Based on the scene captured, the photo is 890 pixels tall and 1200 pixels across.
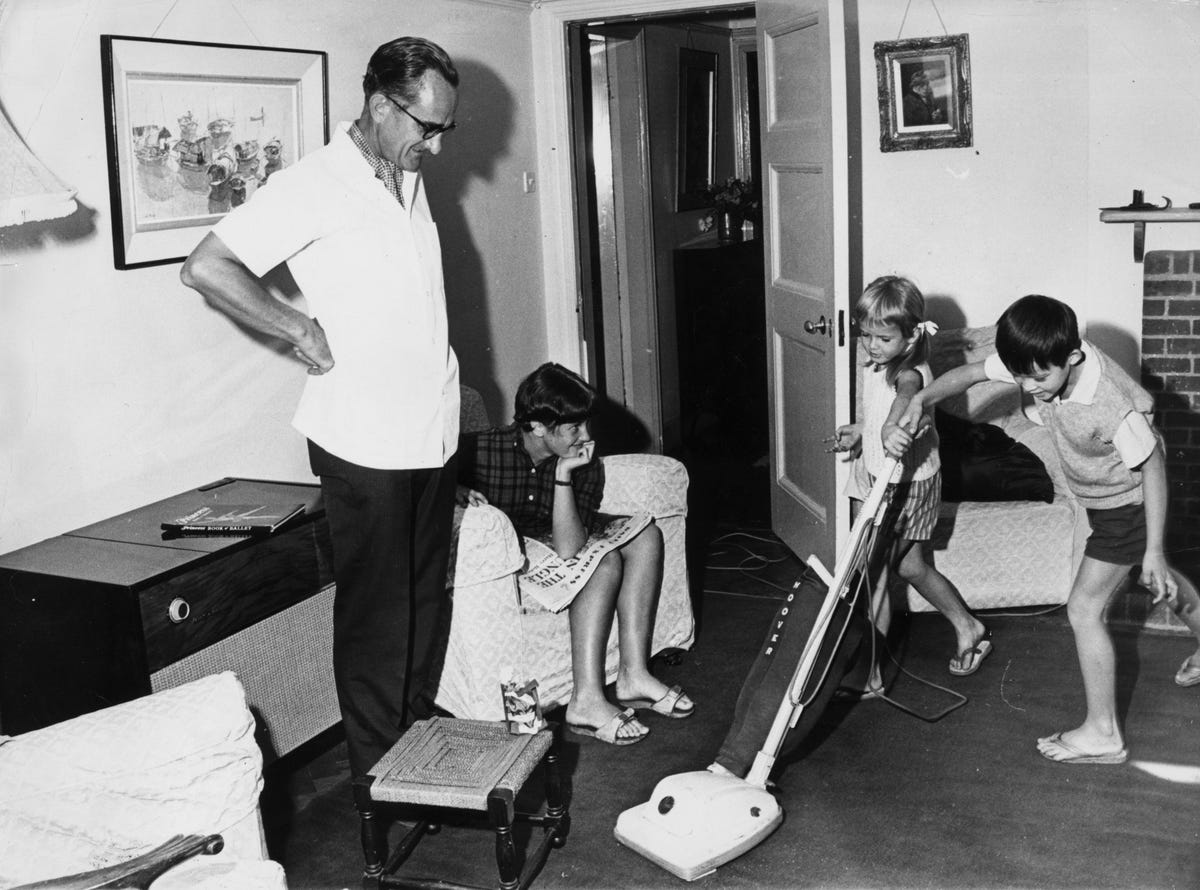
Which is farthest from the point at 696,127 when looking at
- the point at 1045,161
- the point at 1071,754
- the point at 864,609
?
the point at 1071,754

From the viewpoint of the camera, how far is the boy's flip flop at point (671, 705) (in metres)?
3.11

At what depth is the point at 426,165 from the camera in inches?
152

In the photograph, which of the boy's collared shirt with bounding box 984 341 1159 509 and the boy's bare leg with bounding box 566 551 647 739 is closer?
the boy's collared shirt with bounding box 984 341 1159 509

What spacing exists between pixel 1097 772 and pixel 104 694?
85.0 inches

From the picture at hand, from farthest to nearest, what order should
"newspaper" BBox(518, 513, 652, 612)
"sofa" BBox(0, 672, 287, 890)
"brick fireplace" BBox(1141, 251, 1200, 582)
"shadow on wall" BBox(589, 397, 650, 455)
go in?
1. "shadow on wall" BBox(589, 397, 650, 455)
2. "brick fireplace" BBox(1141, 251, 1200, 582)
3. "newspaper" BBox(518, 513, 652, 612)
4. "sofa" BBox(0, 672, 287, 890)

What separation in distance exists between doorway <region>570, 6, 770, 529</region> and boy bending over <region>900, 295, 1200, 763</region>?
8.19 feet

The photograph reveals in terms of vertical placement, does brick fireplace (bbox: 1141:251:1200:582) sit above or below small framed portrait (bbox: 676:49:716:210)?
below

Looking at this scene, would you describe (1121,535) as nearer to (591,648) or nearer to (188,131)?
(591,648)

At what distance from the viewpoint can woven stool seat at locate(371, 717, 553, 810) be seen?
224 cm

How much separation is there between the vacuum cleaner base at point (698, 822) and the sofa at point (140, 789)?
0.79m

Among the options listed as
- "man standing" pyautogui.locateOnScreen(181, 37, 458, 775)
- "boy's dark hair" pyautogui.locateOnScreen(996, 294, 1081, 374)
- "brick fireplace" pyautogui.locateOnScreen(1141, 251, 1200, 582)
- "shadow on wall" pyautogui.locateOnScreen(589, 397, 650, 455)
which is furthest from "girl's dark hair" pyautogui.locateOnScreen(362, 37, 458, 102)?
"shadow on wall" pyautogui.locateOnScreen(589, 397, 650, 455)

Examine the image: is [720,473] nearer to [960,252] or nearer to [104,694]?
[960,252]

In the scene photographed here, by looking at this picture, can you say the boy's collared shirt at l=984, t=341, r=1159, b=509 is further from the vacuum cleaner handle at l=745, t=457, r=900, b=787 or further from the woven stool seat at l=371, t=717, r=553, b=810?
the woven stool seat at l=371, t=717, r=553, b=810

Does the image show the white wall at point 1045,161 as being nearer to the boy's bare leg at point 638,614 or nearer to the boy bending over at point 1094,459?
the boy bending over at point 1094,459
